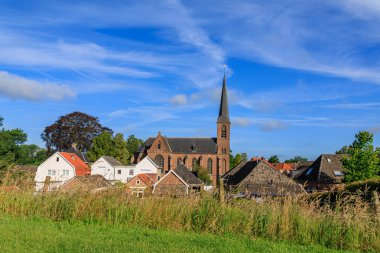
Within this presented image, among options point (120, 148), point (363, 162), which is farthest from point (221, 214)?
point (120, 148)

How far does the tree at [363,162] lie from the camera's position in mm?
36281

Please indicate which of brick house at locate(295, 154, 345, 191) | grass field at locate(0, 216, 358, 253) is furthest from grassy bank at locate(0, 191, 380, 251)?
brick house at locate(295, 154, 345, 191)

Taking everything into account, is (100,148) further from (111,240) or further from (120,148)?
(111,240)

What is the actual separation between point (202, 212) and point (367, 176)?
1250 inches

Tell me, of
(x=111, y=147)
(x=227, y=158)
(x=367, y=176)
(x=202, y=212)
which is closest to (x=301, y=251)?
(x=202, y=212)

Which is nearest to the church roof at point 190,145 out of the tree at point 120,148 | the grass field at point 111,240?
the tree at point 120,148

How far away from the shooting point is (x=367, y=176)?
36.4 m

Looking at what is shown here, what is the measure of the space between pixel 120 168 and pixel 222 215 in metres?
56.6

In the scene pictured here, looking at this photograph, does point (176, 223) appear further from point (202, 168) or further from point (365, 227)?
point (202, 168)

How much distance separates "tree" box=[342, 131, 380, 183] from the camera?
119 ft

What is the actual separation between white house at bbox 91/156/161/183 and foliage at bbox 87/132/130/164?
5.78 m

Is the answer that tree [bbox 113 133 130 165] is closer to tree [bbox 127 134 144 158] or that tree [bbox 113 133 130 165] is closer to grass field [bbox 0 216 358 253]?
tree [bbox 127 134 144 158]

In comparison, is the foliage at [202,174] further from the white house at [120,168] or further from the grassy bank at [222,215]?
the grassy bank at [222,215]

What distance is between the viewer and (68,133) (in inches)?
3071
